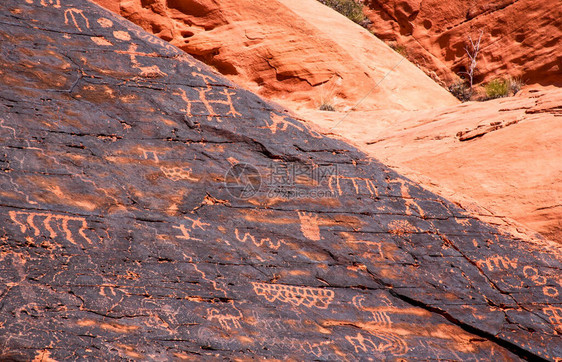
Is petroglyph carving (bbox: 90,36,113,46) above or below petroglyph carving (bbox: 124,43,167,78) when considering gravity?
above

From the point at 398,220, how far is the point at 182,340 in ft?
5.60

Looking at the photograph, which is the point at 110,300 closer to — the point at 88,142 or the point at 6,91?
the point at 88,142

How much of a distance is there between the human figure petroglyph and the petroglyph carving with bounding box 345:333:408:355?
9.97 ft

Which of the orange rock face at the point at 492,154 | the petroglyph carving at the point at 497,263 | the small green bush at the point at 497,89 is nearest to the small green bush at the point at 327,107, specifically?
the orange rock face at the point at 492,154

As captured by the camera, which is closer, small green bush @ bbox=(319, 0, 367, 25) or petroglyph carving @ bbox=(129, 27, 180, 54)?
petroglyph carving @ bbox=(129, 27, 180, 54)

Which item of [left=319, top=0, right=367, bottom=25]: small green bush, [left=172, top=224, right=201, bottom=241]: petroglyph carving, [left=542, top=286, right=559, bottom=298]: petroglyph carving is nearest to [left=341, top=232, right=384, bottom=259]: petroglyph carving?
[left=172, top=224, right=201, bottom=241]: petroglyph carving

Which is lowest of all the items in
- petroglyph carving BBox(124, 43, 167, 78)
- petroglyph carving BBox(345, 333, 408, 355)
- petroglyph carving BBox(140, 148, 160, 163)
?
petroglyph carving BBox(345, 333, 408, 355)

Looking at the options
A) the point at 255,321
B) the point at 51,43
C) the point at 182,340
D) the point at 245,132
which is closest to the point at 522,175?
the point at 245,132

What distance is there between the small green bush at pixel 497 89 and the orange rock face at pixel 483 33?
730 mm

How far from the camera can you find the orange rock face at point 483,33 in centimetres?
887

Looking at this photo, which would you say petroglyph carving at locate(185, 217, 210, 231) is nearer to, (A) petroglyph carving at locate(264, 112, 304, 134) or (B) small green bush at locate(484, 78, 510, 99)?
(A) petroglyph carving at locate(264, 112, 304, 134)

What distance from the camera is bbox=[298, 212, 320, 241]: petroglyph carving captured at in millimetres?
3092

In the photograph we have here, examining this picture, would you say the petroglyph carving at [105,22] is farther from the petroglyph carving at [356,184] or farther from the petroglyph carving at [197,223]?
the petroglyph carving at [356,184]

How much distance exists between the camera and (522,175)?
13.5ft
